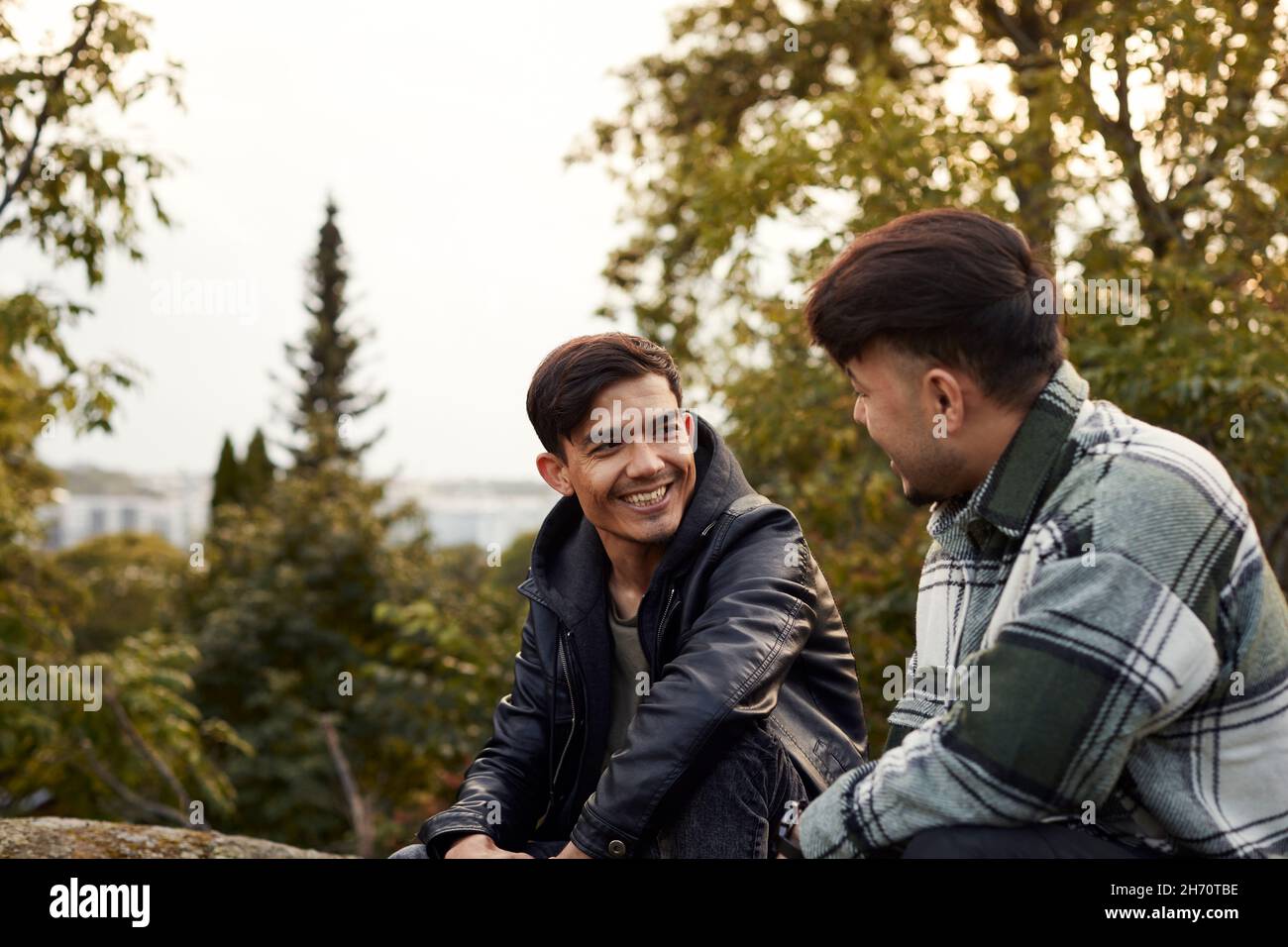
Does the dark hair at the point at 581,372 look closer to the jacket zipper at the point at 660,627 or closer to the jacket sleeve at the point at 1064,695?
the jacket zipper at the point at 660,627

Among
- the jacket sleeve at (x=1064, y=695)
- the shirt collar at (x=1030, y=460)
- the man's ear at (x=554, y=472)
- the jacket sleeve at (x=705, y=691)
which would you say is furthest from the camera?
the man's ear at (x=554, y=472)

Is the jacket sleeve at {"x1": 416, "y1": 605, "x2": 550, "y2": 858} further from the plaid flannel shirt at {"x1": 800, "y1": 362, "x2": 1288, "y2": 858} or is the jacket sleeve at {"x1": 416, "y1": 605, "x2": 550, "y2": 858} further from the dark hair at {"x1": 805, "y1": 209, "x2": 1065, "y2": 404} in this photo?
the dark hair at {"x1": 805, "y1": 209, "x2": 1065, "y2": 404}

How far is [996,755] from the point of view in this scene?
5.85 ft

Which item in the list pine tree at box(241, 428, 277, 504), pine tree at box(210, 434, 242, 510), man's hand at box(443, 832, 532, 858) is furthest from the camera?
pine tree at box(210, 434, 242, 510)

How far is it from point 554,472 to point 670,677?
75 cm

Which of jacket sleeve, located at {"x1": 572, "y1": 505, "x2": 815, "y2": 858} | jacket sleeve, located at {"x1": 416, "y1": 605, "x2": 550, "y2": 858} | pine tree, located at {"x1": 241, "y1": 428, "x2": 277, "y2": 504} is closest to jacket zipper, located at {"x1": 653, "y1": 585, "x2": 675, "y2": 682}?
jacket sleeve, located at {"x1": 572, "y1": 505, "x2": 815, "y2": 858}

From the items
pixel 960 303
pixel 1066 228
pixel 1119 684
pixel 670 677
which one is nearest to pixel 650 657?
pixel 670 677

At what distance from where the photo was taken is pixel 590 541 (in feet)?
10.0

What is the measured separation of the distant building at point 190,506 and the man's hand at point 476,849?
892mm

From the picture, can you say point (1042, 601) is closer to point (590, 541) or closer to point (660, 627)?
point (660, 627)

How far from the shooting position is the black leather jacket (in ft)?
8.03

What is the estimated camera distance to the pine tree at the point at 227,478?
3166cm

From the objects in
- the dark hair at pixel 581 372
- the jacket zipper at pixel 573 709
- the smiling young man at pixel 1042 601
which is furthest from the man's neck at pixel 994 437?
the jacket zipper at pixel 573 709
